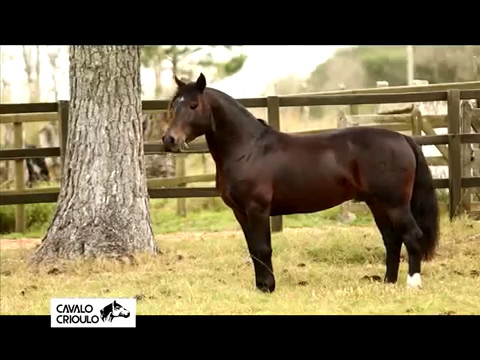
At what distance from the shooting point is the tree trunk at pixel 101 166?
5.52 m

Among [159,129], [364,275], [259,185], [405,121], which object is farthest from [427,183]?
[159,129]

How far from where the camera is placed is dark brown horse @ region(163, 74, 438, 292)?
433cm

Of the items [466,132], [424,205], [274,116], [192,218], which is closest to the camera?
[424,205]

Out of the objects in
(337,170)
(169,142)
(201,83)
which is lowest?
(337,170)

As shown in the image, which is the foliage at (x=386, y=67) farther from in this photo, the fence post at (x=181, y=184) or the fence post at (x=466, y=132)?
the fence post at (x=181, y=184)

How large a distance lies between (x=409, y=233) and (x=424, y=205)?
0.27 metres

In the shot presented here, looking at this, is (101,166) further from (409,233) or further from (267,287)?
(409,233)

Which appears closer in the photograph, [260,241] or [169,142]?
[169,142]

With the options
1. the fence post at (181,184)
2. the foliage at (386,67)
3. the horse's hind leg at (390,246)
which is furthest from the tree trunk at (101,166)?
the foliage at (386,67)

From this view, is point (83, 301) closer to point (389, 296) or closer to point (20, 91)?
point (389, 296)

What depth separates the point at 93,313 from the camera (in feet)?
10.3

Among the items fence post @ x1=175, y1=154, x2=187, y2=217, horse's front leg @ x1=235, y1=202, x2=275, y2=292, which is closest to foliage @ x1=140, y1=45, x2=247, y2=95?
fence post @ x1=175, y1=154, x2=187, y2=217

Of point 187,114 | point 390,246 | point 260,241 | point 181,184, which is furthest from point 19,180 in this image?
point 390,246

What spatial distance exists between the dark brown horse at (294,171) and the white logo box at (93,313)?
1.32 metres
